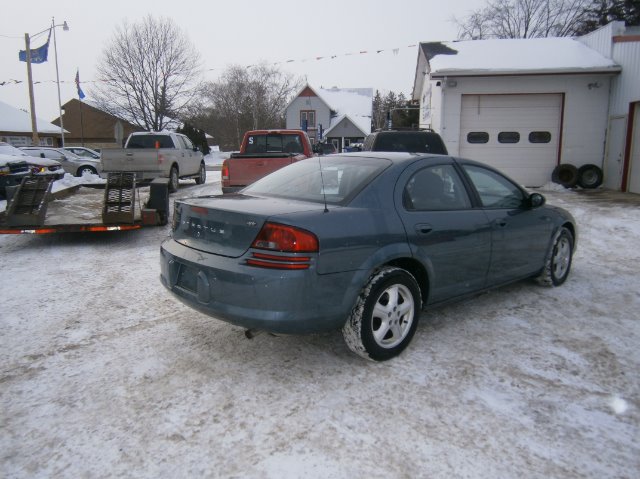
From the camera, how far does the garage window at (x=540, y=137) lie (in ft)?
48.0

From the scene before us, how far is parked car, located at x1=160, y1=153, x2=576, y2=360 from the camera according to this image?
9.87ft

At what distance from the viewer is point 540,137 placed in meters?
14.7

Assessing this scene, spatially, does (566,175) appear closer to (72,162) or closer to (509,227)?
(509,227)

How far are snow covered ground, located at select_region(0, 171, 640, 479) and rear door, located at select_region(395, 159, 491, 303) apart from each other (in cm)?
46

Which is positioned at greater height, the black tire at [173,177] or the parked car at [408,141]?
the parked car at [408,141]

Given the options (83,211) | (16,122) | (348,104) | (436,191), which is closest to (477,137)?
(83,211)

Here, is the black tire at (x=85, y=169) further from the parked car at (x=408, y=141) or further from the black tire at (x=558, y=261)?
the black tire at (x=558, y=261)

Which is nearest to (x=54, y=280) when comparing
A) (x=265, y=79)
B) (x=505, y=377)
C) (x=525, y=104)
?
(x=505, y=377)

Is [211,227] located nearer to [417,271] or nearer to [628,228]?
[417,271]

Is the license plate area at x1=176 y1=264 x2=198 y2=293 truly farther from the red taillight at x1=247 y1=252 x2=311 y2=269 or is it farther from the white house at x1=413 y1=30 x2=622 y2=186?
the white house at x1=413 y1=30 x2=622 y2=186

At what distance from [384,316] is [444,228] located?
0.90 meters

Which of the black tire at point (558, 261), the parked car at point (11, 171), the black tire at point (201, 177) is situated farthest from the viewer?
the black tire at point (201, 177)

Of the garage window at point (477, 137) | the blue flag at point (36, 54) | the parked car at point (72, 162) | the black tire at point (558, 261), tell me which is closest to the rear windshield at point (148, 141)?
the parked car at point (72, 162)

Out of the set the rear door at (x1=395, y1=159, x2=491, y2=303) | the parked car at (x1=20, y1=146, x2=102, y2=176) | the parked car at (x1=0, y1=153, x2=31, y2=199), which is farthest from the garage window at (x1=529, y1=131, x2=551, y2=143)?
the parked car at (x1=20, y1=146, x2=102, y2=176)
